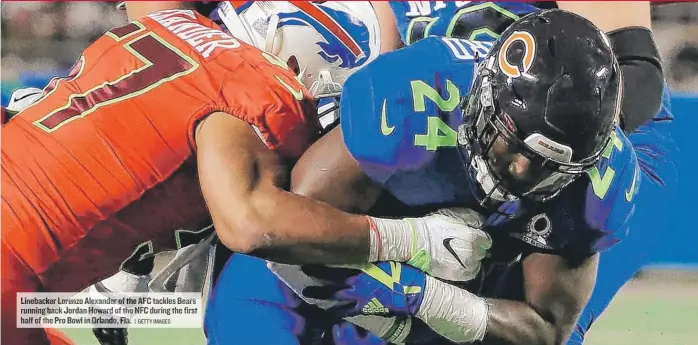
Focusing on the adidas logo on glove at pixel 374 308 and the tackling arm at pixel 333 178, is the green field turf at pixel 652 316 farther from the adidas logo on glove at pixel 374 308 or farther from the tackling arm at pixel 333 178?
the tackling arm at pixel 333 178

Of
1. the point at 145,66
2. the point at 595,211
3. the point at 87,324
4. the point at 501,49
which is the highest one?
the point at 501,49

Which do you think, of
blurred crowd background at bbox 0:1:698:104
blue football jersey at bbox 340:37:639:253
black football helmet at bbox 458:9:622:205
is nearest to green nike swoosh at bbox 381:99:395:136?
blue football jersey at bbox 340:37:639:253

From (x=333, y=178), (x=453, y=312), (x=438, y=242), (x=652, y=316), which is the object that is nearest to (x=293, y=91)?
(x=333, y=178)

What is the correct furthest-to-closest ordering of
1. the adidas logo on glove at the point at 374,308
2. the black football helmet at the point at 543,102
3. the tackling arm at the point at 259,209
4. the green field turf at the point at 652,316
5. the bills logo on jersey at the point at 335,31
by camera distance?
the green field turf at the point at 652,316
the bills logo on jersey at the point at 335,31
the adidas logo on glove at the point at 374,308
the tackling arm at the point at 259,209
the black football helmet at the point at 543,102

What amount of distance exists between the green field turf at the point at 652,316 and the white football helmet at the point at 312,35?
691 mm

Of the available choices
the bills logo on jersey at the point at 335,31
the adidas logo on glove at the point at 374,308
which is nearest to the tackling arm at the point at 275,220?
the adidas logo on glove at the point at 374,308

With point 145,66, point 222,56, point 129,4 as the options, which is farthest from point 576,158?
point 129,4

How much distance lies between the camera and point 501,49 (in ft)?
4.02

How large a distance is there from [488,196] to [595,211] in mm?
194

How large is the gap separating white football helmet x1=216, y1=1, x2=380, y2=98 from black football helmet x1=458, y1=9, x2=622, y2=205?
33cm

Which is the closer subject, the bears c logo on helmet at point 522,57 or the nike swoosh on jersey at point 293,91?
the bears c logo on helmet at point 522,57

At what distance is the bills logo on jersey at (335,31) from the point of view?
1.52 meters

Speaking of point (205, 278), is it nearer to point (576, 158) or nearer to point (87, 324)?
point (87, 324)

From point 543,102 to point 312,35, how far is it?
508mm
